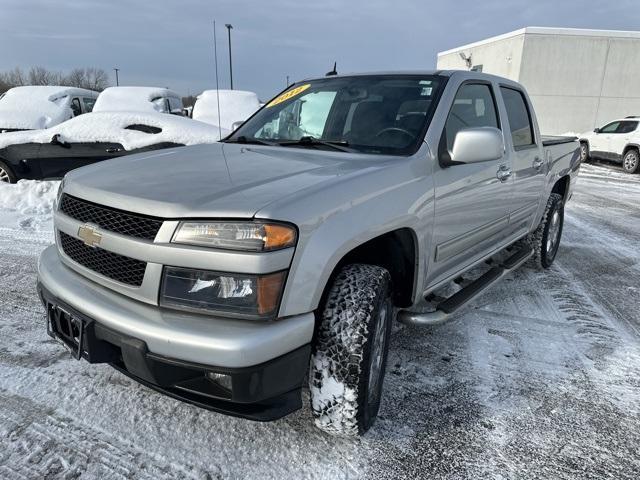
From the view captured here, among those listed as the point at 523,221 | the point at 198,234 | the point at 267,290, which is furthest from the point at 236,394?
the point at 523,221

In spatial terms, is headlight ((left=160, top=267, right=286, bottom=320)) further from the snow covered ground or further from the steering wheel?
the steering wheel

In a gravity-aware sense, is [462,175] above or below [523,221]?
above

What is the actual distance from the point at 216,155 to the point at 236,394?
1472mm

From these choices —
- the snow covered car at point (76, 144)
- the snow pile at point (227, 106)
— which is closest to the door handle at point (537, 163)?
the snow covered car at point (76, 144)

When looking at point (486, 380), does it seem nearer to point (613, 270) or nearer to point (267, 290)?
point (267, 290)

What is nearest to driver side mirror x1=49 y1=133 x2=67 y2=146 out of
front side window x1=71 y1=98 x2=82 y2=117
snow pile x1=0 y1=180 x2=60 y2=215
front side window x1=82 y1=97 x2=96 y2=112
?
snow pile x1=0 y1=180 x2=60 y2=215

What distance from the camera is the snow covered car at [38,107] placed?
9758 mm

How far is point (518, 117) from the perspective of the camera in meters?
4.18

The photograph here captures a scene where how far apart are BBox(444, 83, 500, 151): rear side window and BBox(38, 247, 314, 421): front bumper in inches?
66.3

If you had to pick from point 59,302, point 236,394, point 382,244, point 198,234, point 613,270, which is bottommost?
point 613,270

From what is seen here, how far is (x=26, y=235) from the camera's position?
5633 millimetres

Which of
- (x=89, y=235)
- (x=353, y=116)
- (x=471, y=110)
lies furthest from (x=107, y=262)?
(x=471, y=110)

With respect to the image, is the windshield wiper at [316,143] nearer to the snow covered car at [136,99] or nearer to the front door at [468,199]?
the front door at [468,199]

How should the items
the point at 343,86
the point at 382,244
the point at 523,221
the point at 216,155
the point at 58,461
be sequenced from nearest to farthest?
the point at 58,461 < the point at 382,244 < the point at 216,155 < the point at 343,86 < the point at 523,221
